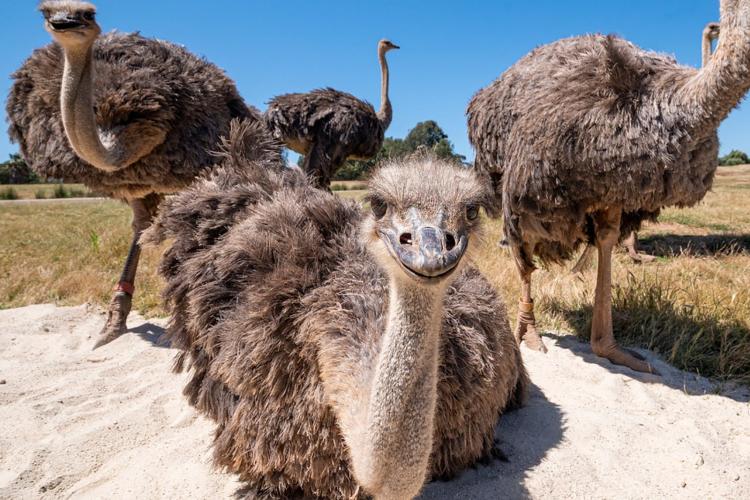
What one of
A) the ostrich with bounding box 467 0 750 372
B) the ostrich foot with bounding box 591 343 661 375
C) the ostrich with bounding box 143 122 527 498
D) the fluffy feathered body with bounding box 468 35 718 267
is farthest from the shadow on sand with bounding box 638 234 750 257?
the ostrich with bounding box 143 122 527 498

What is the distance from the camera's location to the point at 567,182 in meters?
3.22

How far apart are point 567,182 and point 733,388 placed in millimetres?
1595

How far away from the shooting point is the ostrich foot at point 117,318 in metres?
4.03

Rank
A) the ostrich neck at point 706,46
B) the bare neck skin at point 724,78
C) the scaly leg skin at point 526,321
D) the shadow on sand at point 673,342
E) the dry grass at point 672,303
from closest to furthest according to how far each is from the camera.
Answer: the bare neck skin at point 724,78, the shadow on sand at point 673,342, the dry grass at point 672,303, the scaly leg skin at point 526,321, the ostrich neck at point 706,46

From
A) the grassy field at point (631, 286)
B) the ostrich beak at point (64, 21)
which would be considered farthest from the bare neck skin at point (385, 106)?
the ostrich beak at point (64, 21)

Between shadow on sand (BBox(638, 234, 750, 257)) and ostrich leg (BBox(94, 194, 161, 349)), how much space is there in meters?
5.48

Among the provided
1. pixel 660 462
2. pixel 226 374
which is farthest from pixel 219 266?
pixel 660 462

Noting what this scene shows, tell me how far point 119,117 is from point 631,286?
4.15m

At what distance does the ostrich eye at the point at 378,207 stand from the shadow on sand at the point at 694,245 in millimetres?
5439

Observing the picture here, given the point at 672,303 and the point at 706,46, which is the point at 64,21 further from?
the point at 706,46

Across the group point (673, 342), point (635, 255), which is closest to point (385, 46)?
point (635, 255)

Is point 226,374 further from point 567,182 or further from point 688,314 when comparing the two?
point 688,314

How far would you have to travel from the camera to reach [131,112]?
13.0 feet

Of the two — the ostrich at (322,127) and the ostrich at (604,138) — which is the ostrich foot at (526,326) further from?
the ostrich at (322,127)
